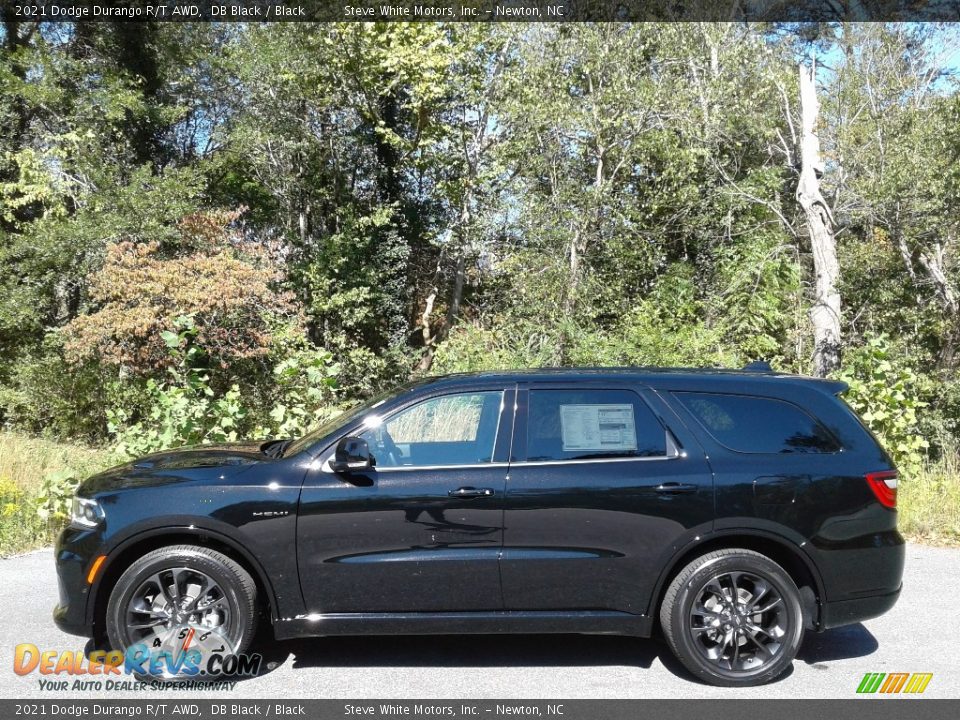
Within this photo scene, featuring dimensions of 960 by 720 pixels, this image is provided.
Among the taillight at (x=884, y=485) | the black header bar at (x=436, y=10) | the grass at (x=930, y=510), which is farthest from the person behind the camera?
the black header bar at (x=436, y=10)

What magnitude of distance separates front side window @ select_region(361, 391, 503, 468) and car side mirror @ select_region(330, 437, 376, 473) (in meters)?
0.16

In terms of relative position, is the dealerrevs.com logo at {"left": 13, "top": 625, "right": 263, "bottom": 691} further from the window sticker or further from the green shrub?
the green shrub

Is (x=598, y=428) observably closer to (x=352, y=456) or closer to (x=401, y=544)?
(x=401, y=544)

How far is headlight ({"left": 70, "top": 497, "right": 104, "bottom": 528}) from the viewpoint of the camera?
16.2ft

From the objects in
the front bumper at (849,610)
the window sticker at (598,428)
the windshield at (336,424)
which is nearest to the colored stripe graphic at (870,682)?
the front bumper at (849,610)

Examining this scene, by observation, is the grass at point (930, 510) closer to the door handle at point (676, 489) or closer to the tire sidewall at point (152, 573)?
the door handle at point (676, 489)

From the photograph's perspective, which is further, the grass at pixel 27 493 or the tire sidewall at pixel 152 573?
the grass at pixel 27 493

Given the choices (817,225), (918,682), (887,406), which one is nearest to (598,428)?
(918,682)

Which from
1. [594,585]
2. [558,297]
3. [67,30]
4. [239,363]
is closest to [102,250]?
[239,363]

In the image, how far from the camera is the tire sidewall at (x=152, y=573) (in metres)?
4.85

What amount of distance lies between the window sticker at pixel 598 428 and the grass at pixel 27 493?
5.20m

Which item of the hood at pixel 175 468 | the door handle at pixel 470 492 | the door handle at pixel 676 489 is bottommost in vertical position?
Result: the door handle at pixel 676 489

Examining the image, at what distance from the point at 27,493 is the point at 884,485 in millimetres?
7996

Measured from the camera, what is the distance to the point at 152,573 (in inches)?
192
